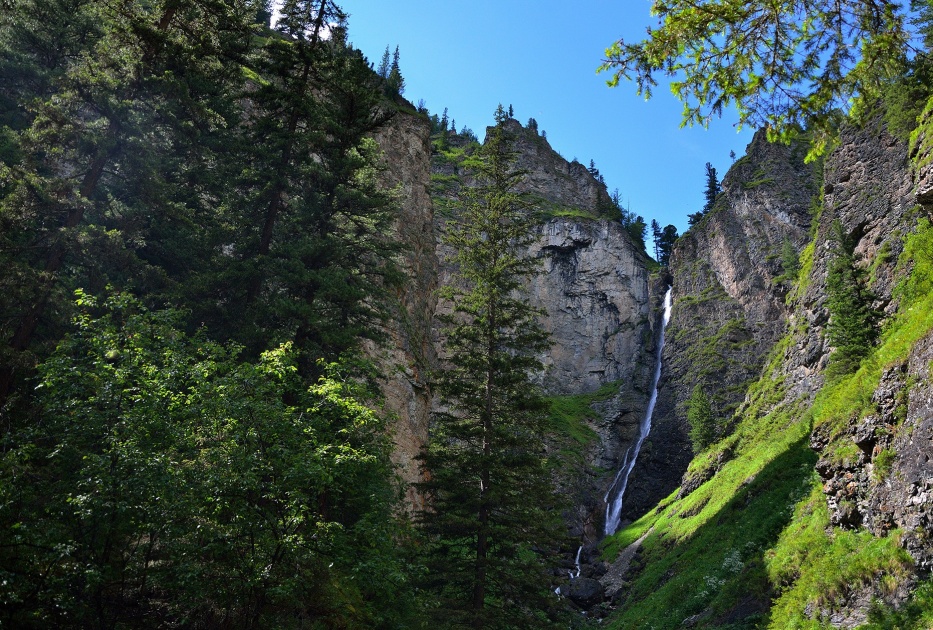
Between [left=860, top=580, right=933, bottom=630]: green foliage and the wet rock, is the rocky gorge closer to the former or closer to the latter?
the wet rock

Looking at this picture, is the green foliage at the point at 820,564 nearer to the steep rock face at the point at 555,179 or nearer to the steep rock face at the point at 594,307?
the steep rock face at the point at 594,307

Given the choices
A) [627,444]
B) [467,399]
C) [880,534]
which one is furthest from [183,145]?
[627,444]

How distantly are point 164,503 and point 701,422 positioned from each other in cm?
5156

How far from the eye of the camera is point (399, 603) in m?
11.9

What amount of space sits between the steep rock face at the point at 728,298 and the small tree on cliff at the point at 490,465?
41.9m

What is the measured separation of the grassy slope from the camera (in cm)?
1095

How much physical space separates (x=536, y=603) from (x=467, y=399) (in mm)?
6380

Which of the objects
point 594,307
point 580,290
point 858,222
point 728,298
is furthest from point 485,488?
point 580,290

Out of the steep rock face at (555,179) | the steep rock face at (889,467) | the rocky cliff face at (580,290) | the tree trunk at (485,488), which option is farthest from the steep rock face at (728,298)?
the tree trunk at (485,488)

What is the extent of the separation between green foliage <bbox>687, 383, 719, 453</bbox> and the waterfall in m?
11.1

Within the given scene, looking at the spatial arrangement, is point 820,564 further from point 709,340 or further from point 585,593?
point 709,340

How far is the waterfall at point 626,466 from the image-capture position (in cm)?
5522

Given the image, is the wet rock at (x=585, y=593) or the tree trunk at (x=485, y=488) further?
the wet rock at (x=585, y=593)

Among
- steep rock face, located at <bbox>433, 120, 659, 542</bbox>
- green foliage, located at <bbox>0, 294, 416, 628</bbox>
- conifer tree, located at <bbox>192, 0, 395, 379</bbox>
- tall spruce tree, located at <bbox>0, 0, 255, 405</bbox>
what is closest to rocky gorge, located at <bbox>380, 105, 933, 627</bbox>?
steep rock face, located at <bbox>433, 120, 659, 542</bbox>
